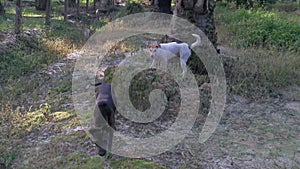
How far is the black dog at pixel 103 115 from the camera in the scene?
11.4 ft

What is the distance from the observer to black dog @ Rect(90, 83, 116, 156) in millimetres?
3471

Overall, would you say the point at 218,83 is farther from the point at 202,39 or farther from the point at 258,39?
the point at 258,39

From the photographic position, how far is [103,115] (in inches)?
137

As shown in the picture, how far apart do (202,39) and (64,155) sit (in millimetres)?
3771

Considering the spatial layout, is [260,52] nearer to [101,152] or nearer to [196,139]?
[196,139]

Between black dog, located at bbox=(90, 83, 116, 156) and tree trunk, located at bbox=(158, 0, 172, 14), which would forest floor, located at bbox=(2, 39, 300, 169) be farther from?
tree trunk, located at bbox=(158, 0, 172, 14)

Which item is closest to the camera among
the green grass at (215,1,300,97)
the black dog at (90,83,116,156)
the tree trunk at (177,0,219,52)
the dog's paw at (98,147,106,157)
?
the black dog at (90,83,116,156)

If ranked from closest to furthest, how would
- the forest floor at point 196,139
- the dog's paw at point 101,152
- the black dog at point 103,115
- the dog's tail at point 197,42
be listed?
the black dog at point 103,115
the dog's paw at point 101,152
the forest floor at point 196,139
the dog's tail at point 197,42

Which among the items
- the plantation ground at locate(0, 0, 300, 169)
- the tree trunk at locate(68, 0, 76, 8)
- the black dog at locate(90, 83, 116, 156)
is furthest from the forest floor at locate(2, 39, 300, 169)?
the tree trunk at locate(68, 0, 76, 8)

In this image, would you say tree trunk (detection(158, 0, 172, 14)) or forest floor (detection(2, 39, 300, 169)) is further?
tree trunk (detection(158, 0, 172, 14))

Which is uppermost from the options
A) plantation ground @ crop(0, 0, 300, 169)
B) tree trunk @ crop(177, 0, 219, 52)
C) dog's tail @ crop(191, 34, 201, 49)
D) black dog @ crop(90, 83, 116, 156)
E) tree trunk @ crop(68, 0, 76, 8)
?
tree trunk @ crop(177, 0, 219, 52)

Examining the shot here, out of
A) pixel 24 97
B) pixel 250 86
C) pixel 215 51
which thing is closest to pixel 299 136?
pixel 250 86

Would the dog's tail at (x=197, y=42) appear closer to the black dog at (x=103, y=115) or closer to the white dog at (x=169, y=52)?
the white dog at (x=169, y=52)

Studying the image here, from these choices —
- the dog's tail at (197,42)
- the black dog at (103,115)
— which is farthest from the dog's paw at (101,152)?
the dog's tail at (197,42)
